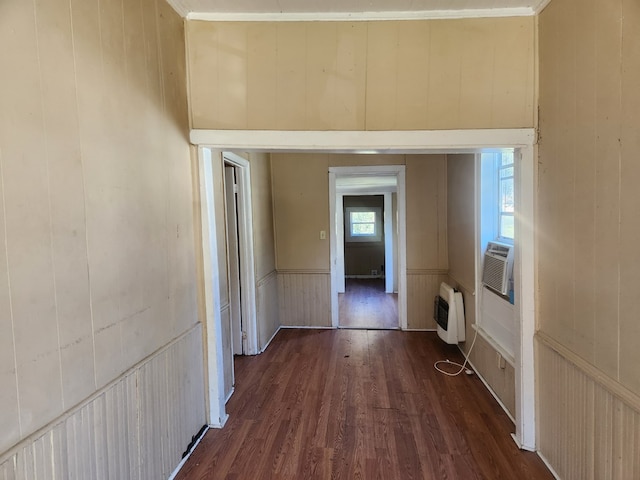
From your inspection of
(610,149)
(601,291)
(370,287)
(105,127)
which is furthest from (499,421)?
(370,287)

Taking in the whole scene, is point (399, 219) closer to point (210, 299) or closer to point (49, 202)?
point (210, 299)

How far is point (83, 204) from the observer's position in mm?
1274

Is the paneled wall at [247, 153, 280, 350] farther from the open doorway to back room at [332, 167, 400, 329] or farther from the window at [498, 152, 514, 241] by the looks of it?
the window at [498, 152, 514, 241]

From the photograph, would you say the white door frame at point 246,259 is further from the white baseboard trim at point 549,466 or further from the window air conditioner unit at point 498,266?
the white baseboard trim at point 549,466

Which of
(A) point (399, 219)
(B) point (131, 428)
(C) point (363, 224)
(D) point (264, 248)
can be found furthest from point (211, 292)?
(C) point (363, 224)

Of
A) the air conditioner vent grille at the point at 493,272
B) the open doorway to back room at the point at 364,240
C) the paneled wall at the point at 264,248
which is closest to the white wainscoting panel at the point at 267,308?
the paneled wall at the point at 264,248

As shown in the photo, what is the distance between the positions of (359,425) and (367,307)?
123 inches

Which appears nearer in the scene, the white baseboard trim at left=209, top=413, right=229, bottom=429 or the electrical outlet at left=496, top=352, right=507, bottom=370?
the white baseboard trim at left=209, top=413, right=229, bottom=429

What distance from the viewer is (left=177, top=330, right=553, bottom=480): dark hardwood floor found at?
6.44 ft

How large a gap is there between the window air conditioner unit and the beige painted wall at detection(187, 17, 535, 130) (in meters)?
0.92

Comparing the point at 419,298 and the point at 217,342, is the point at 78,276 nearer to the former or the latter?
the point at 217,342

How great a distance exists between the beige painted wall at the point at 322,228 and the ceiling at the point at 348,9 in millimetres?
2179

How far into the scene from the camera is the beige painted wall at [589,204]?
132 cm

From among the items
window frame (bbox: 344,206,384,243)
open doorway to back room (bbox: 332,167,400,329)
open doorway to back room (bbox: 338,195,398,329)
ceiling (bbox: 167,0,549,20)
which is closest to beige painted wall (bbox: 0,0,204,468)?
ceiling (bbox: 167,0,549,20)
